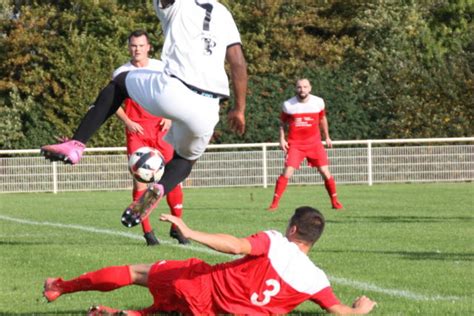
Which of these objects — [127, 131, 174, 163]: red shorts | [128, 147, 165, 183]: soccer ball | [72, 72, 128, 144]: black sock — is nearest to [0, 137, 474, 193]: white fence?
[127, 131, 174, 163]: red shorts

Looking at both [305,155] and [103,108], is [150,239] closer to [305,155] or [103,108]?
[103,108]

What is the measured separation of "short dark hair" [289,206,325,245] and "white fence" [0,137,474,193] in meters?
27.1

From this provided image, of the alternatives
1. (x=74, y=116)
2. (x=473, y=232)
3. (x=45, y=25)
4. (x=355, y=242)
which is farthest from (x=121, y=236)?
(x=45, y=25)

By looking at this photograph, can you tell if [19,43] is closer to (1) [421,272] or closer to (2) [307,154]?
(2) [307,154]

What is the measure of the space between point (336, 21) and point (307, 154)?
2442 cm

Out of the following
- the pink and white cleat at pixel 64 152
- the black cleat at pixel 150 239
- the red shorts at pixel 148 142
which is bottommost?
the black cleat at pixel 150 239

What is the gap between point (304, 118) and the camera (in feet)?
69.2

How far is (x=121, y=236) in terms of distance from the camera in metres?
14.6

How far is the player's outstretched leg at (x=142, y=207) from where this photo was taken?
7598 millimetres

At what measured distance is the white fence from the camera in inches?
1351

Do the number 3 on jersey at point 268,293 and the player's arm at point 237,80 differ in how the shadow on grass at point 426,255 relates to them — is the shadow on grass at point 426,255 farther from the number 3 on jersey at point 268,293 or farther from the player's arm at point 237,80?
the number 3 on jersey at point 268,293

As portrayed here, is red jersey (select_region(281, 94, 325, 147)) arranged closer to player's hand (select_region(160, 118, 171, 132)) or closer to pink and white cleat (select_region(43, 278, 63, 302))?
player's hand (select_region(160, 118, 171, 132))

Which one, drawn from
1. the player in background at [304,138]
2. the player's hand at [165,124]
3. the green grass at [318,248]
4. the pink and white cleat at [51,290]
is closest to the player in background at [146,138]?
the player's hand at [165,124]

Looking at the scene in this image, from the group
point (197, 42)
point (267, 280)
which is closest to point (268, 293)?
point (267, 280)
